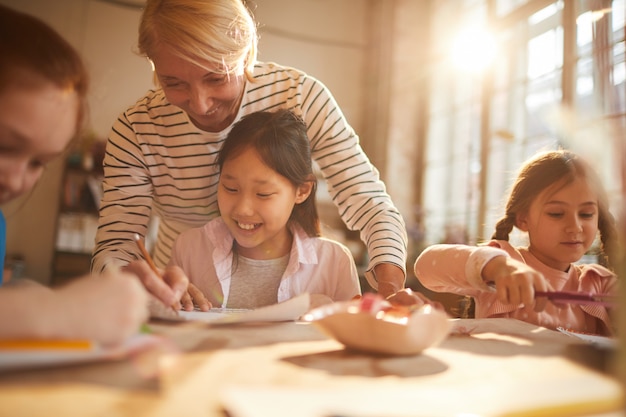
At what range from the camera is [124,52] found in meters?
1.07

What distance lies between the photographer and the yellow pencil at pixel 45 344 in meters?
0.35

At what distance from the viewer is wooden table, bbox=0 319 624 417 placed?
0.31 metres

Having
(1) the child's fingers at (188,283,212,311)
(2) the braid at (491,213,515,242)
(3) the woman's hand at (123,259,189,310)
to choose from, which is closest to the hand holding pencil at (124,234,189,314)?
(3) the woman's hand at (123,259,189,310)

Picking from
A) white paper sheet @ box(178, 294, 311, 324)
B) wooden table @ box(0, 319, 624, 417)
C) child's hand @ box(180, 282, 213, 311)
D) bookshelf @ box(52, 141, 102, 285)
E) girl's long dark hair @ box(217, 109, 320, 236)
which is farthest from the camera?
bookshelf @ box(52, 141, 102, 285)

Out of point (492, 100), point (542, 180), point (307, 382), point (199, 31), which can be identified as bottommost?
point (307, 382)

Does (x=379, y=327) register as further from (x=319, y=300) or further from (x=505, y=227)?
(x=505, y=227)

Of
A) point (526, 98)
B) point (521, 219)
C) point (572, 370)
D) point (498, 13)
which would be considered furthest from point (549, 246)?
point (498, 13)

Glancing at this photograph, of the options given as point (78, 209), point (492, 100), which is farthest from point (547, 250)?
point (78, 209)

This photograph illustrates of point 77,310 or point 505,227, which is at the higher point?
point 505,227

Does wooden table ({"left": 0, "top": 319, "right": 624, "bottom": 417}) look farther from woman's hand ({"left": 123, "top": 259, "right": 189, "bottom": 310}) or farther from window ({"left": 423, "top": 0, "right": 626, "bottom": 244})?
window ({"left": 423, "top": 0, "right": 626, "bottom": 244})

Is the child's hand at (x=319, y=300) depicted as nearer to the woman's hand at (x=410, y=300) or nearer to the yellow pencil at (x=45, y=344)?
the woman's hand at (x=410, y=300)

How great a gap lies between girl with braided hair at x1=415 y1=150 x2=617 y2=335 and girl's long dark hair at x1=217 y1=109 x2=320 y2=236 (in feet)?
0.95

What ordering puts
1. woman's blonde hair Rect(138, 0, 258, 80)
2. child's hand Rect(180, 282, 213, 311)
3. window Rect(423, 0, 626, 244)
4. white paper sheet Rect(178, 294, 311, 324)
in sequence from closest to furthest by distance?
white paper sheet Rect(178, 294, 311, 324), child's hand Rect(180, 282, 213, 311), woman's blonde hair Rect(138, 0, 258, 80), window Rect(423, 0, 626, 244)

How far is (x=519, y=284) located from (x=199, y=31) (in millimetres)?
619
